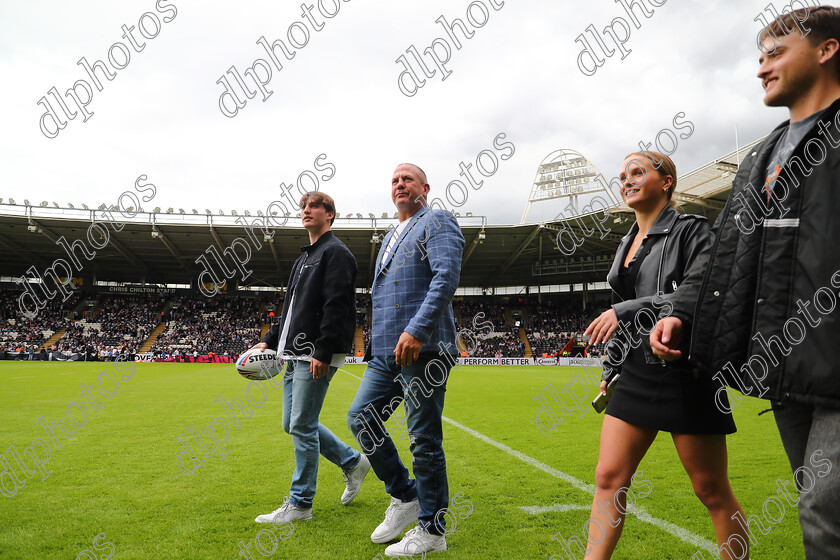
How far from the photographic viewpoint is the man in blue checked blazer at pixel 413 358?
2.85 meters

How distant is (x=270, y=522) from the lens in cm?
325

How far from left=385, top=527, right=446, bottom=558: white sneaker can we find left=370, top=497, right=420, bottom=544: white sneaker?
17 cm

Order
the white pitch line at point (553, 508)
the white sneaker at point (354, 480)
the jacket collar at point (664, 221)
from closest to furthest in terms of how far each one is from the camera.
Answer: the jacket collar at point (664, 221), the white pitch line at point (553, 508), the white sneaker at point (354, 480)

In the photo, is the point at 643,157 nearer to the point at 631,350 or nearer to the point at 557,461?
the point at 631,350

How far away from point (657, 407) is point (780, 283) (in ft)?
2.55

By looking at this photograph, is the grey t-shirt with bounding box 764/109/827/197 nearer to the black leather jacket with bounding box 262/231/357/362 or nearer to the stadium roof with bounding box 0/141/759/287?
the black leather jacket with bounding box 262/231/357/362

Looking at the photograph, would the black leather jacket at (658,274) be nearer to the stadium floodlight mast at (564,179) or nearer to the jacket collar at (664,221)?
the jacket collar at (664,221)

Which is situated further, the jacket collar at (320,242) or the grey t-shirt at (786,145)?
the jacket collar at (320,242)

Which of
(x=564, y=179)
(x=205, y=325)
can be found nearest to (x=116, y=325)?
(x=205, y=325)

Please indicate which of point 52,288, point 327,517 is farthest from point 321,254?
point 52,288

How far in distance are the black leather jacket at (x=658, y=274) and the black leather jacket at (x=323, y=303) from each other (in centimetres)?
177

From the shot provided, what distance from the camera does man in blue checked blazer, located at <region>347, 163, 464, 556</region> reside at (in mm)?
2854

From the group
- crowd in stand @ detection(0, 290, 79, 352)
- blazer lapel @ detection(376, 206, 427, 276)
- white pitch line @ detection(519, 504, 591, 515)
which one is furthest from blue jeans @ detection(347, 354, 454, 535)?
crowd in stand @ detection(0, 290, 79, 352)

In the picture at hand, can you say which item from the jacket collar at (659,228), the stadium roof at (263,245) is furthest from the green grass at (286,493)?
the stadium roof at (263,245)
